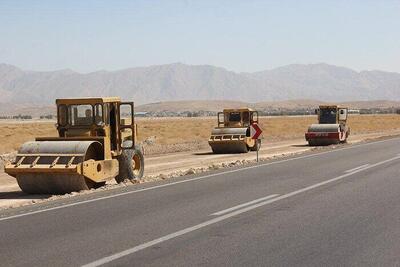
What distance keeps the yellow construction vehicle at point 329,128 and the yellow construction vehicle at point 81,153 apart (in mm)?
22298

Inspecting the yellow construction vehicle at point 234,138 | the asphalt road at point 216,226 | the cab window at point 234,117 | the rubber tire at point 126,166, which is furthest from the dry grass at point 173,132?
the asphalt road at point 216,226

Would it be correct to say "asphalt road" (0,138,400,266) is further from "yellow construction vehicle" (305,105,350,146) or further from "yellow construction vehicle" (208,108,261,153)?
"yellow construction vehicle" (305,105,350,146)

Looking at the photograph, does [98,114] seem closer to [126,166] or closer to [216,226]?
[126,166]

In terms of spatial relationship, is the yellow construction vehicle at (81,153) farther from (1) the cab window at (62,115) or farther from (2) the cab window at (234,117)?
(2) the cab window at (234,117)

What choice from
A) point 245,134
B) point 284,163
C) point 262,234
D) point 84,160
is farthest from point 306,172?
point 245,134

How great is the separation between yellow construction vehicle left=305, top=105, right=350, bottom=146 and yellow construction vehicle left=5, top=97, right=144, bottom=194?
22298mm

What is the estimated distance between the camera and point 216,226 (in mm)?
10359

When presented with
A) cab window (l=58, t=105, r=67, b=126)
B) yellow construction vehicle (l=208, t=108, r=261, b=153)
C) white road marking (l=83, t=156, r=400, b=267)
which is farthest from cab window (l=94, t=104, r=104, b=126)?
yellow construction vehicle (l=208, t=108, r=261, b=153)

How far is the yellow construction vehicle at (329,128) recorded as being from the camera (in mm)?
39891

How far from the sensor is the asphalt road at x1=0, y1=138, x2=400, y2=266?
8.10 metres

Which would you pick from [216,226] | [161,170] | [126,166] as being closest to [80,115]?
[126,166]

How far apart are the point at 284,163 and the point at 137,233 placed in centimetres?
1536

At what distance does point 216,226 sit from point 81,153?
22.2 feet

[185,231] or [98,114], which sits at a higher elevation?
[98,114]
